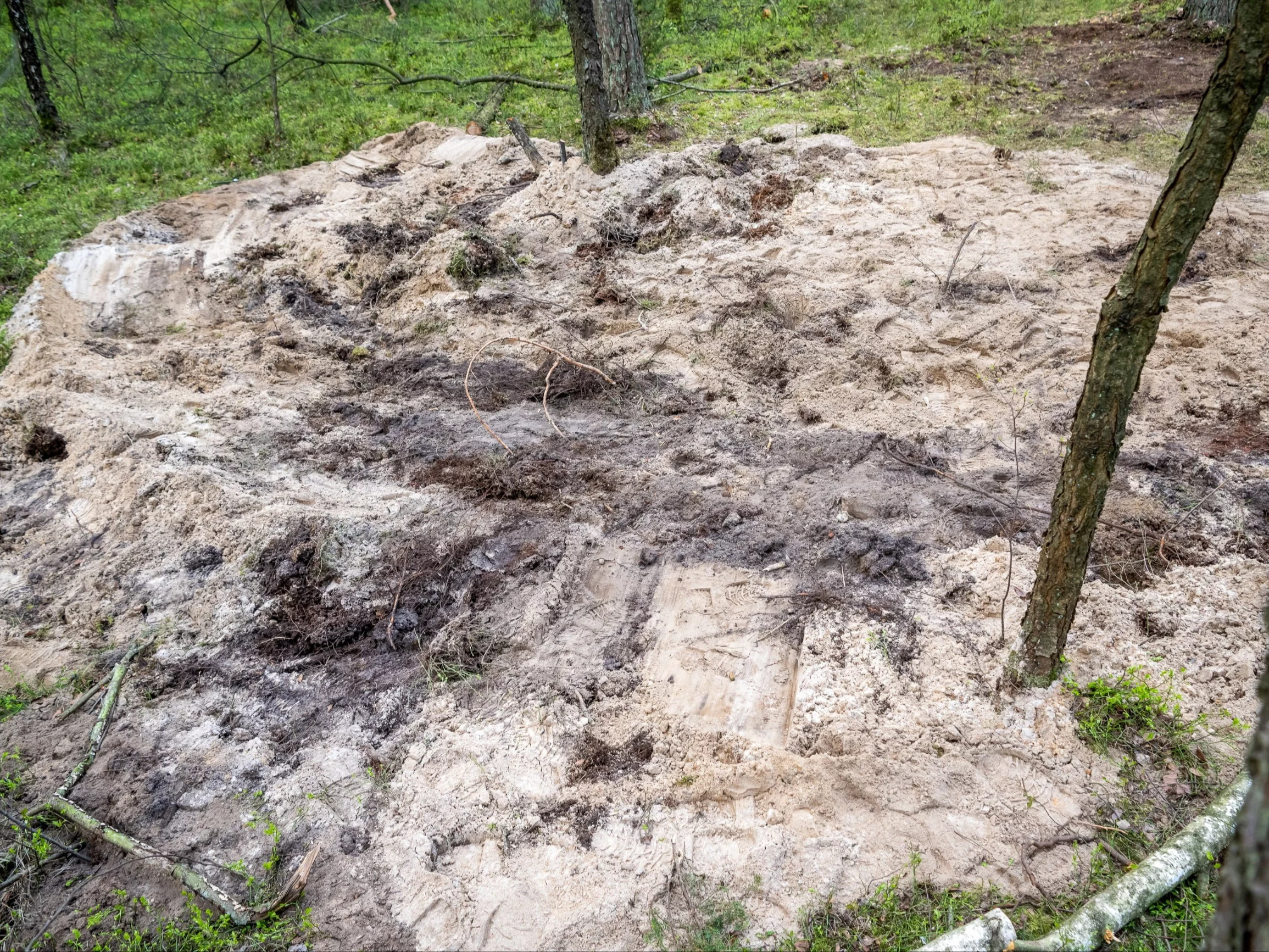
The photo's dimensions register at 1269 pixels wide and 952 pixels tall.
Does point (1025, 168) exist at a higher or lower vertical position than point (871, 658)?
higher

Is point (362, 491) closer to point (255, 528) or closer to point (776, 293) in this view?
point (255, 528)

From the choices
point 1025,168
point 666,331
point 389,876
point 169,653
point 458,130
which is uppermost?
point 458,130

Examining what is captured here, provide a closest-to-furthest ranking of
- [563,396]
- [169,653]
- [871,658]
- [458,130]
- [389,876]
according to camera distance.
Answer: [389,876] → [871,658] → [169,653] → [563,396] → [458,130]

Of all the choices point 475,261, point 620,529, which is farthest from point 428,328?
point 620,529

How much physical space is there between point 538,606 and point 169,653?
1.74m

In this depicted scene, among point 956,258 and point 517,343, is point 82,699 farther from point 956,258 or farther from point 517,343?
point 956,258

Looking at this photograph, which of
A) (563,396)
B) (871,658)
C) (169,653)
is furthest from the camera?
(563,396)

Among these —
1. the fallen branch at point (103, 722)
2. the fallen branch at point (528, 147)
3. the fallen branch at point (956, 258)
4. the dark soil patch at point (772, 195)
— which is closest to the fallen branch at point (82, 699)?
the fallen branch at point (103, 722)

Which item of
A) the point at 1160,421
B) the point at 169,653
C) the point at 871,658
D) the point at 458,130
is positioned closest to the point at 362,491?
the point at 169,653

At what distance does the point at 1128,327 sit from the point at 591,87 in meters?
5.51

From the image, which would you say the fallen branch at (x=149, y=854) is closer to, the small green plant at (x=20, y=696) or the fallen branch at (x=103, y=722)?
the fallen branch at (x=103, y=722)

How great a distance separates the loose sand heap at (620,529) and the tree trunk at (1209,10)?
413 centimetres

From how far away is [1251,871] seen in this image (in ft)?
3.35

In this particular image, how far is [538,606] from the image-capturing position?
356cm
